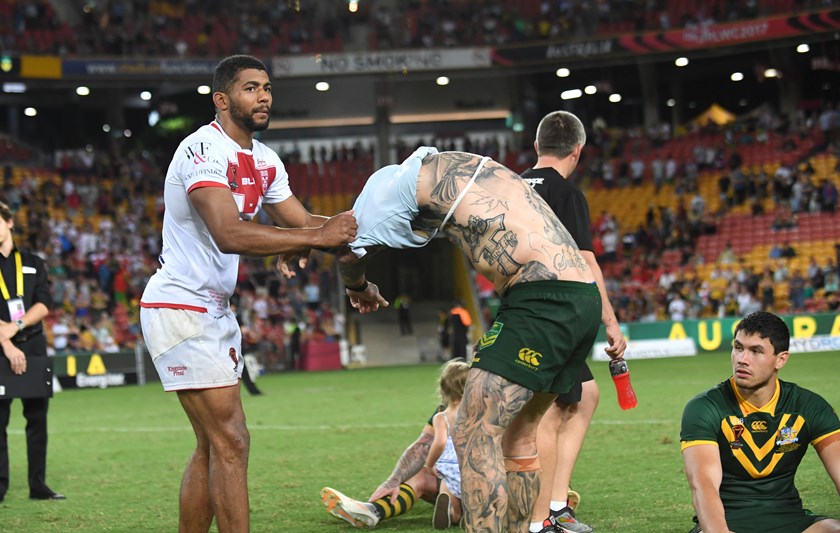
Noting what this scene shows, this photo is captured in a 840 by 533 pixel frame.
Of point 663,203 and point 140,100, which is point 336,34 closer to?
point 140,100

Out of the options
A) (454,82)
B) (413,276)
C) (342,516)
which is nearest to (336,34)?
(454,82)

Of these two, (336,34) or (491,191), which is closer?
(491,191)

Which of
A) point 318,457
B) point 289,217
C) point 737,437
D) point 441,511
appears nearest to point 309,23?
point 318,457

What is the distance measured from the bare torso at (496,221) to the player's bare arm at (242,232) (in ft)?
1.38

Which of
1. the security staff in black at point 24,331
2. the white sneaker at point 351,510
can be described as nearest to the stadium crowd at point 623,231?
the security staff in black at point 24,331

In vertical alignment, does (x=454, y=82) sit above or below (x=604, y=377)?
above

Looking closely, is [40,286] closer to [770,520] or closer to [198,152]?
[198,152]

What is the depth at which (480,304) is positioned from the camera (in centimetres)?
3184

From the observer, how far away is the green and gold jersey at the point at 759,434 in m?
5.32

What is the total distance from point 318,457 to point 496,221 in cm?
608

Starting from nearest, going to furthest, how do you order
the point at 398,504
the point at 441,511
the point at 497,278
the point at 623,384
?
the point at 497,278 → the point at 623,384 → the point at 441,511 → the point at 398,504

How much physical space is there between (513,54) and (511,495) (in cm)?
3327

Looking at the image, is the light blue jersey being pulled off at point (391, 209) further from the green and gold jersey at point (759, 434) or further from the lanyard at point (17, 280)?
the lanyard at point (17, 280)

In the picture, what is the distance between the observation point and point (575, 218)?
6395mm
